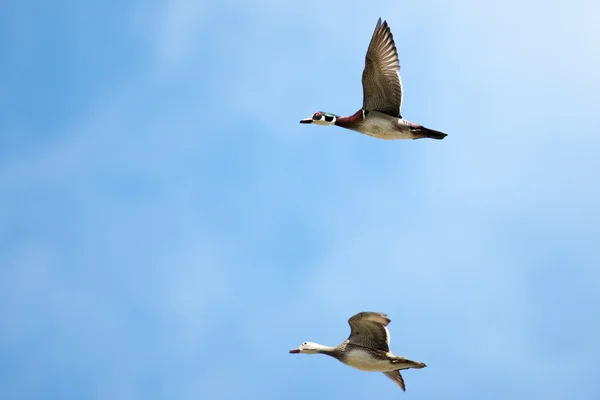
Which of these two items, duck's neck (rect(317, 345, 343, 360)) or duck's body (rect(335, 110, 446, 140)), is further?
duck's body (rect(335, 110, 446, 140))

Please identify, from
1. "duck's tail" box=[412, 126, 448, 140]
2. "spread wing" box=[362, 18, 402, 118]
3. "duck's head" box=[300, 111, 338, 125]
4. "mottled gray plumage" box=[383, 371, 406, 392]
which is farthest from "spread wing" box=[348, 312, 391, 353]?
"duck's head" box=[300, 111, 338, 125]

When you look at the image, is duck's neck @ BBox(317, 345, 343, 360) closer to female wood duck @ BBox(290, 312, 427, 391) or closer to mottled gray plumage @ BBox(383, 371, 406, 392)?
female wood duck @ BBox(290, 312, 427, 391)

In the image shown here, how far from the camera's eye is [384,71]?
2439 centimetres

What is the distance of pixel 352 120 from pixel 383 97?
1.05m

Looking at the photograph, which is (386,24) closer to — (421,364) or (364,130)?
(364,130)

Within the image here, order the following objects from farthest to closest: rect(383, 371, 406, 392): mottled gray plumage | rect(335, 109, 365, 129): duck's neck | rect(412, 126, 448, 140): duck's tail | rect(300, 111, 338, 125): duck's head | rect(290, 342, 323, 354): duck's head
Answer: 1. rect(300, 111, 338, 125): duck's head
2. rect(335, 109, 365, 129): duck's neck
3. rect(412, 126, 448, 140): duck's tail
4. rect(290, 342, 323, 354): duck's head
5. rect(383, 371, 406, 392): mottled gray plumage

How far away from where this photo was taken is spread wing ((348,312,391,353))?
21.7m

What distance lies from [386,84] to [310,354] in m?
7.11

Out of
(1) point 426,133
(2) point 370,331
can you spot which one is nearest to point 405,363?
(2) point 370,331

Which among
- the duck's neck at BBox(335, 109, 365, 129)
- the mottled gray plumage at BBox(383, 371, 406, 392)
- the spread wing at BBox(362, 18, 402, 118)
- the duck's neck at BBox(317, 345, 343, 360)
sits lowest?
the mottled gray plumage at BBox(383, 371, 406, 392)

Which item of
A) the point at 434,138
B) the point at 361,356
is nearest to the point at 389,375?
the point at 361,356

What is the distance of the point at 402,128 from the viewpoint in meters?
24.5

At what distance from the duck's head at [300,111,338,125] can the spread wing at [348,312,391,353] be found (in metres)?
6.35

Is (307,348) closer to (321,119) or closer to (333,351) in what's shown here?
(333,351)
